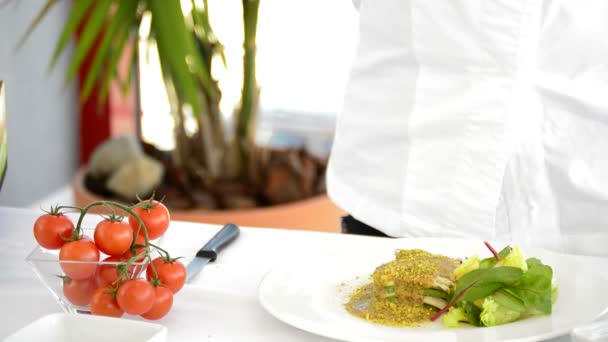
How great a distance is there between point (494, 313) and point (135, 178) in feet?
6.66

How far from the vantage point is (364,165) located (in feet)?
4.36

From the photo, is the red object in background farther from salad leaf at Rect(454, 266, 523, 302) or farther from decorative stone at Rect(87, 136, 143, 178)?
salad leaf at Rect(454, 266, 523, 302)

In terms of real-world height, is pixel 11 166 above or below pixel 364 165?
below

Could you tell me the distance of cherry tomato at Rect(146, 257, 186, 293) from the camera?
91 cm

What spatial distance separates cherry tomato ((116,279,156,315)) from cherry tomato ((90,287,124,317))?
0.01 meters

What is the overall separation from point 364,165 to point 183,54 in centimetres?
100

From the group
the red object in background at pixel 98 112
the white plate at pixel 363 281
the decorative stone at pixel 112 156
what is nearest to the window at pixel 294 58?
the red object in background at pixel 98 112

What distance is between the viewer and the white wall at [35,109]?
2.94 meters

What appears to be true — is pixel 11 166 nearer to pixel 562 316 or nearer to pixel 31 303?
pixel 31 303

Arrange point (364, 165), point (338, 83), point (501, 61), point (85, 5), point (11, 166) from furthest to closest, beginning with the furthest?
point (338, 83) → point (11, 166) → point (85, 5) → point (364, 165) → point (501, 61)

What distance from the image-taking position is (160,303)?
889 millimetres

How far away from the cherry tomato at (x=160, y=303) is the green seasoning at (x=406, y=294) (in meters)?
0.18

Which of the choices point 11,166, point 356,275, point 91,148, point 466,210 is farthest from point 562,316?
point 91,148

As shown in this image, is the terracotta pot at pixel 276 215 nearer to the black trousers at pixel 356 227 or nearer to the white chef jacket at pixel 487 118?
the black trousers at pixel 356 227
